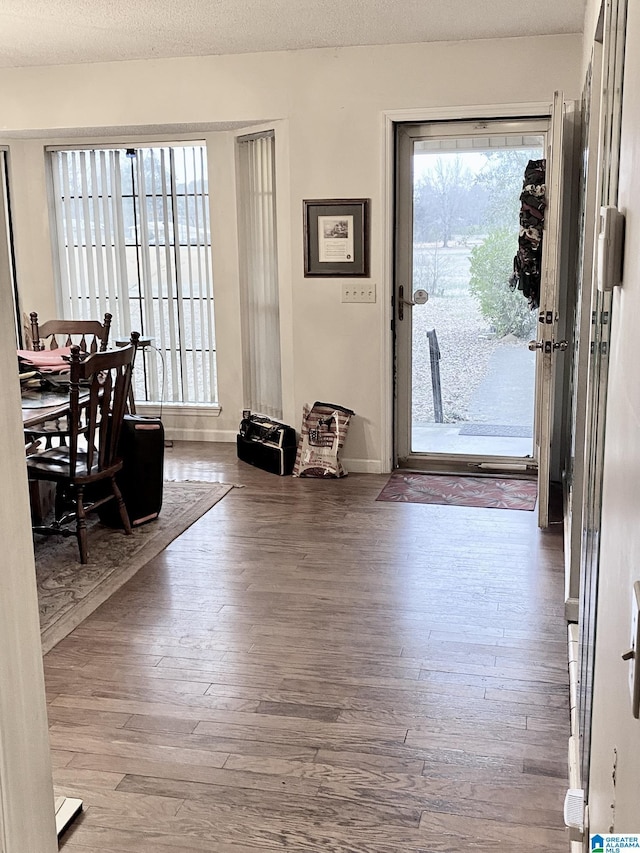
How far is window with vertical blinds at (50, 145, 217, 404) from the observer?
6.32m

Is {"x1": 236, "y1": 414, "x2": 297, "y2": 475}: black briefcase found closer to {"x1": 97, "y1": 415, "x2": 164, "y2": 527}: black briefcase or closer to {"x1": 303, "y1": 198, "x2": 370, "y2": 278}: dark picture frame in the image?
{"x1": 303, "y1": 198, "x2": 370, "y2": 278}: dark picture frame

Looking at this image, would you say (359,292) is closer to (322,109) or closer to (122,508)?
(322,109)

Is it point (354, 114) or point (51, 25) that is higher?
point (51, 25)

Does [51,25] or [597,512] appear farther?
[51,25]

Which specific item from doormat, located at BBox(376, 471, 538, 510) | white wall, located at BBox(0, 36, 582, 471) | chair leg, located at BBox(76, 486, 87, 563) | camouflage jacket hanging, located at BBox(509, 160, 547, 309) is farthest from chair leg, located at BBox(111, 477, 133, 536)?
camouflage jacket hanging, located at BBox(509, 160, 547, 309)

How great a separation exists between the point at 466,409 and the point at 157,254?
8.46ft

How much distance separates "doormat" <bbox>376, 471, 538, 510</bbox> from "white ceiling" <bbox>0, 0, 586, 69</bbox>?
2.43m

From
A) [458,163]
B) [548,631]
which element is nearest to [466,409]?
[458,163]

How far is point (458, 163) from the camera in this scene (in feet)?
17.6

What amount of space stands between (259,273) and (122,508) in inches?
87.9

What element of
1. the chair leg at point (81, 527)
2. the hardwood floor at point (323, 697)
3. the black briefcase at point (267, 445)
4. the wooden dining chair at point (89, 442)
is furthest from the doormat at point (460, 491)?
the chair leg at point (81, 527)

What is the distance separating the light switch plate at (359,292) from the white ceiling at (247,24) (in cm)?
142

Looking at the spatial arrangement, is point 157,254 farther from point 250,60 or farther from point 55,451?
point 55,451

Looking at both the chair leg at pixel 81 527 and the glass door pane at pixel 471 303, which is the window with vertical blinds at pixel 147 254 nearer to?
the glass door pane at pixel 471 303
